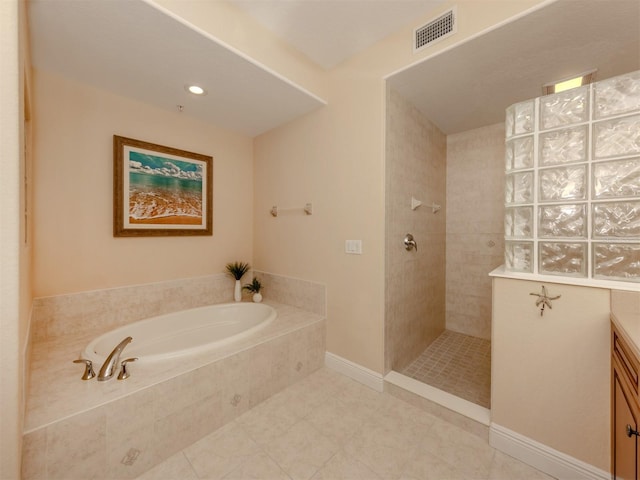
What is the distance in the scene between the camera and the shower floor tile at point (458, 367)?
1.80 meters

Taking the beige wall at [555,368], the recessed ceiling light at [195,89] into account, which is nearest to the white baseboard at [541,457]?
the beige wall at [555,368]

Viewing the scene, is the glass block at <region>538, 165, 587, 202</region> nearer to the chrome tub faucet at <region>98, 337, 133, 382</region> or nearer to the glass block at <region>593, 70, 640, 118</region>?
the glass block at <region>593, 70, 640, 118</region>

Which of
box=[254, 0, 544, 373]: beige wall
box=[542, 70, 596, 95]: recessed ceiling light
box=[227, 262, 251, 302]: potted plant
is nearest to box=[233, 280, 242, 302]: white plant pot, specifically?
box=[227, 262, 251, 302]: potted plant

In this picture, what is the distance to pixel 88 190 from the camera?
6.42ft

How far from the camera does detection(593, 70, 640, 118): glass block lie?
3.61ft

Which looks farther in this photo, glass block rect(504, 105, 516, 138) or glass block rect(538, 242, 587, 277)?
glass block rect(504, 105, 516, 138)

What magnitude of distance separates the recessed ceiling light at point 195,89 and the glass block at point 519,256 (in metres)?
2.34

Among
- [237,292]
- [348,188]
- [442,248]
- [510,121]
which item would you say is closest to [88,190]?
[237,292]

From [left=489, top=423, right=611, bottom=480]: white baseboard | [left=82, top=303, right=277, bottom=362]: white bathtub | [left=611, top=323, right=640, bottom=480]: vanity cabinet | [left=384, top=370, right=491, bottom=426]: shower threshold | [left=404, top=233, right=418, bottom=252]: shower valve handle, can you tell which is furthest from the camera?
[left=404, top=233, right=418, bottom=252]: shower valve handle

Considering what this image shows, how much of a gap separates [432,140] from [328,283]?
1739 millimetres

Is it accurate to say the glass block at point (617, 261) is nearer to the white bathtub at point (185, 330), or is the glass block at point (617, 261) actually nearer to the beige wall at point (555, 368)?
the beige wall at point (555, 368)

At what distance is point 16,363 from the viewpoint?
34.3 inches

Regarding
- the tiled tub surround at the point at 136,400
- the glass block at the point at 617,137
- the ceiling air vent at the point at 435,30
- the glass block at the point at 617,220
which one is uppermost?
the ceiling air vent at the point at 435,30

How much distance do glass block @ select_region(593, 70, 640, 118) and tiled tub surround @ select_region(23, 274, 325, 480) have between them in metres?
2.13
